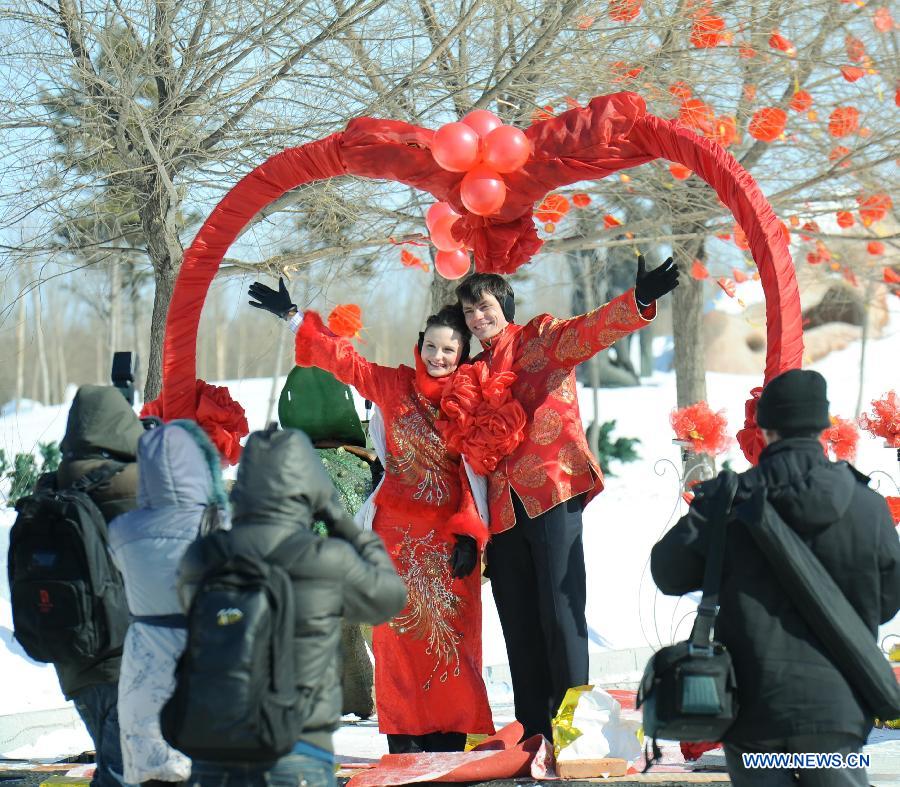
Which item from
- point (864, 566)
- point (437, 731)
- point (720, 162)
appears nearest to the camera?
point (864, 566)

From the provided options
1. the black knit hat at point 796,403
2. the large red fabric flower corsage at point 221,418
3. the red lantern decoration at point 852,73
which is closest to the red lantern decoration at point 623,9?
the red lantern decoration at point 852,73

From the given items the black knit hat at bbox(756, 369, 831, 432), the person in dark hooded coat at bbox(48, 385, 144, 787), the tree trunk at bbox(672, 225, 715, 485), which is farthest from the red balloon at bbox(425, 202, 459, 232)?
the tree trunk at bbox(672, 225, 715, 485)

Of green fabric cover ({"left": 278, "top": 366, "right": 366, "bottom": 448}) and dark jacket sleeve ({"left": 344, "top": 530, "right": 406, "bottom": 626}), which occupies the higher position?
green fabric cover ({"left": 278, "top": 366, "right": 366, "bottom": 448})

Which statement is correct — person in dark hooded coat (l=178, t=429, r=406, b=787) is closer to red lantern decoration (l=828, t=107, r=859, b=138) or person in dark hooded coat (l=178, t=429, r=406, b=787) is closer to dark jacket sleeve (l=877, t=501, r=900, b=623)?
dark jacket sleeve (l=877, t=501, r=900, b=623)

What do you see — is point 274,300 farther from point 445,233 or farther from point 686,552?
point 686,552

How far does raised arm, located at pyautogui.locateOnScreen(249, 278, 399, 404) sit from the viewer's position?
4.98 metres

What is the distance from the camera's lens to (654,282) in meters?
4.29

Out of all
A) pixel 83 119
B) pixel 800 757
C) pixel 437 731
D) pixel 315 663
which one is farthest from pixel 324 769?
pixel 83 119

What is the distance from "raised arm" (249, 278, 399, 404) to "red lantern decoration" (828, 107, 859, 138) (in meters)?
5.10

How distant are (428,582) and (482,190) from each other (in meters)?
1.60

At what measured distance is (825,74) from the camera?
9.40m

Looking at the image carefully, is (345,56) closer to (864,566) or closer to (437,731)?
(437,731)

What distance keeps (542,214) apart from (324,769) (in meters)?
6.10

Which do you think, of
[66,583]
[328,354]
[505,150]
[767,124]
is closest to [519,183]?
[505,150]
